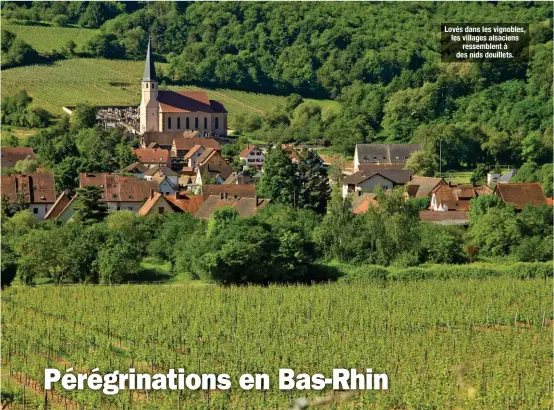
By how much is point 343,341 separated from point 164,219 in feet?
62.1

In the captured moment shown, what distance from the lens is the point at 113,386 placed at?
71.2 ft

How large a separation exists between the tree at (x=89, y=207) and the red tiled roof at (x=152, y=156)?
19885mm

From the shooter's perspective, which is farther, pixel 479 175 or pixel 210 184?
pixel 479 175

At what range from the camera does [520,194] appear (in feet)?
158

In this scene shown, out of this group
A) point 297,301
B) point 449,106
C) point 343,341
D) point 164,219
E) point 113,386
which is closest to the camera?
point 113,386

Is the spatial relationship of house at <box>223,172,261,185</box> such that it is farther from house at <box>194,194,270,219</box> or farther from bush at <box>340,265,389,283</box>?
bush at <box>340,265,389,283</box>

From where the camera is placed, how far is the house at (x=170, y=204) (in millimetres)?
47938

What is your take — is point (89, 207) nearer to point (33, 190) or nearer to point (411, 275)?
point (33, 190)

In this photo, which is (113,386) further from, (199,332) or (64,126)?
(64,126)

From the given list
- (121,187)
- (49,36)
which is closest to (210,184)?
(121,187)

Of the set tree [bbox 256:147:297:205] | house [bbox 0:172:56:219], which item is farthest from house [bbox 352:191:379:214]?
Result: house [bbox 0:172:56:219]

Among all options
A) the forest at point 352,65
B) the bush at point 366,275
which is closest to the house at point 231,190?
the bush at point 366,275

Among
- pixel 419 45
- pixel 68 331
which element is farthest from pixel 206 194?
pixel 419 45

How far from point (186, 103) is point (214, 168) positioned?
1145 inches
